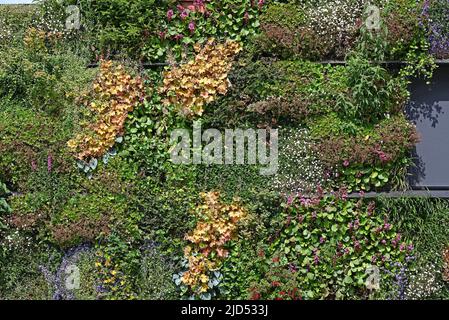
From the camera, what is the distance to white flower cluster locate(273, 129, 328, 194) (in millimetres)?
5297

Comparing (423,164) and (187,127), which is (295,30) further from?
(423,164)

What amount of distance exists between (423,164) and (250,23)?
2215 millimetres

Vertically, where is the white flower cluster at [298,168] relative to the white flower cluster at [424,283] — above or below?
above

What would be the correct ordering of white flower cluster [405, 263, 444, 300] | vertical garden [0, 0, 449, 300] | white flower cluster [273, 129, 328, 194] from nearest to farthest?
white flower cluster [405, 263, 444, 300], vertical garden [0, 0, 449, 300], white flower cluster [273, 129, 328, 194]

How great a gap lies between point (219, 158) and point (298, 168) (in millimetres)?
759

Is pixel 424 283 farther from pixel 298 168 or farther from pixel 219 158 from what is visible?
pixel 219 158

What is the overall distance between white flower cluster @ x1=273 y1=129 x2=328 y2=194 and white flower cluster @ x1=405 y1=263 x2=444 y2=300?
3.93 ft

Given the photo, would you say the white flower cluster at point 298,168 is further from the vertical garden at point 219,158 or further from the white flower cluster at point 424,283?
the white flower cluster at point 424,283

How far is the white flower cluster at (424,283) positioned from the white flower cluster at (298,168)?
47.1 inches

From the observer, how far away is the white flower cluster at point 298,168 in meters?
5.30

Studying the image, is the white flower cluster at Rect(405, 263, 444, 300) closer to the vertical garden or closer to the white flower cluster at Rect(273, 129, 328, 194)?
the vertical garden

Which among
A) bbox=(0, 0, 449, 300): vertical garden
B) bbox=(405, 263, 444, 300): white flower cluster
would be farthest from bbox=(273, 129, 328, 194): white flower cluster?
bbox=(405, 263, 444, 300): white flower cluster

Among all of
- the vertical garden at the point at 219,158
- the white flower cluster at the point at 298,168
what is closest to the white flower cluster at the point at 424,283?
the vertical garden at the point at 219,158
